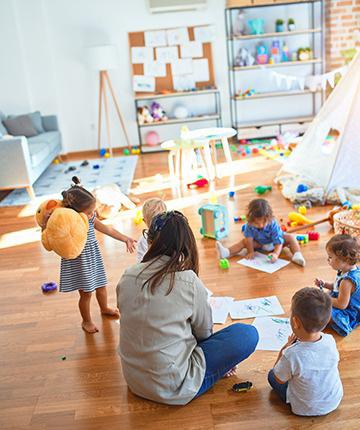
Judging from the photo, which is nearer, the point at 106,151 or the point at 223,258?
the point at 223,258

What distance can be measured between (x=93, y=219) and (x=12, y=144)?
2618mm

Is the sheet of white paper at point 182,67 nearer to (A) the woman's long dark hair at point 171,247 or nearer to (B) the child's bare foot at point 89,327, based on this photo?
(B) the child's bare foot at point 89,327

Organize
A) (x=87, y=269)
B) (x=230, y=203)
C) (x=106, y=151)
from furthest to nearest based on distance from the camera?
1. (x=106, y=151)
2. (x=230, y=203)
3. (x=87, y=269)

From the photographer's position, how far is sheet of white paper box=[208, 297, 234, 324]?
2510mm

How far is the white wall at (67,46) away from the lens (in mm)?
6199

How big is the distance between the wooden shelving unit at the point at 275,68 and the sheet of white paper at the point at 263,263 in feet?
12.1

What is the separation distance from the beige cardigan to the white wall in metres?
5.10

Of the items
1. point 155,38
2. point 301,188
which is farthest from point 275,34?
point 301,188

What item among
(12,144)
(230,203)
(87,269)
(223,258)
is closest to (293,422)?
(87,269)

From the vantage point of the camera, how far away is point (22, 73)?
6.25 metres

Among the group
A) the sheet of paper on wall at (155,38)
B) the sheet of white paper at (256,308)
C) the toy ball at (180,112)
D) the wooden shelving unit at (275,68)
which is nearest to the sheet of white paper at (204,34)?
the wooden shelving unit at (275,68)

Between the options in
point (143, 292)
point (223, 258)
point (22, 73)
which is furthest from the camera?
point (22, 73)

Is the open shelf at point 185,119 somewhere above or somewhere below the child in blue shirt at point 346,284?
above

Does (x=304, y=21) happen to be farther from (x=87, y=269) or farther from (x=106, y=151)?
(x=87, y=269)
